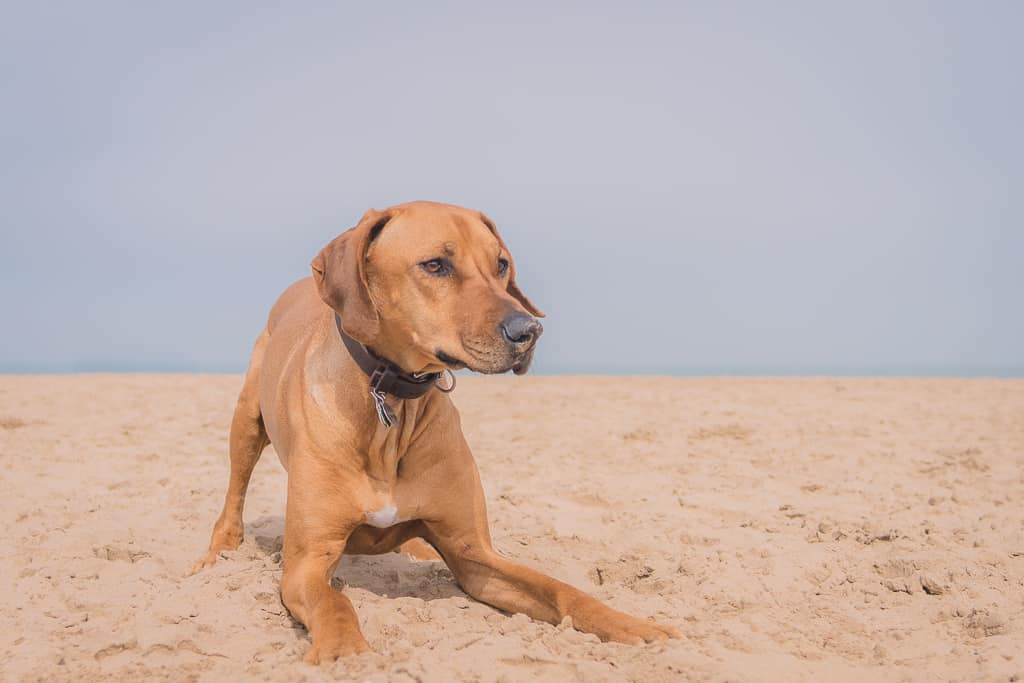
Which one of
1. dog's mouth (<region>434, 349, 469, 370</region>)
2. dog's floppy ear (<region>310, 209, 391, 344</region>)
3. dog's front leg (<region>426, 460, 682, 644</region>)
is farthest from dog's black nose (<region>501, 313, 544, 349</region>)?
dog's front leg (<region>426, 460, 682, 644</region>)

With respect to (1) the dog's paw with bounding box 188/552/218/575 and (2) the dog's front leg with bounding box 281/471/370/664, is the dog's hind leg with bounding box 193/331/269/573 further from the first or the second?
(2) the dog's front leg with bounding box 281/471/370/664

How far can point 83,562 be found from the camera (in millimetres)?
4406

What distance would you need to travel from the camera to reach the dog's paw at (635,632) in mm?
3215

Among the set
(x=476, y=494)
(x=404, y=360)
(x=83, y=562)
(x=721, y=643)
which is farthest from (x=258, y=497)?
(x=721, y=643)

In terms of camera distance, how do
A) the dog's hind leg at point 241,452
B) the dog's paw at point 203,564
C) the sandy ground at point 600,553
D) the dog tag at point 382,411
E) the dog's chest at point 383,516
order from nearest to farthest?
the sandy ground at point 600,553
the dog tag at point 382,411
the dog's chest at point 383,516
the dog's paw at point 203,564
the dog's hind leg at point 241,452

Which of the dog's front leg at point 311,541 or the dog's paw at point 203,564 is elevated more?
the dog's front leg at point 311,541

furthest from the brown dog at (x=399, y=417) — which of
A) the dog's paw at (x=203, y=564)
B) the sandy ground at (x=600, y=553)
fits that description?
the dog's paw at (x=203, y=564)

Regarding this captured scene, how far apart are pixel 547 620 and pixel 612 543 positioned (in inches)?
63.0

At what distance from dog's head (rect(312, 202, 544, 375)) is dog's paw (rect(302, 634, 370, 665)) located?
1002 millimetres

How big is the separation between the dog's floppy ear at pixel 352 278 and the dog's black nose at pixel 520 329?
0.51 m

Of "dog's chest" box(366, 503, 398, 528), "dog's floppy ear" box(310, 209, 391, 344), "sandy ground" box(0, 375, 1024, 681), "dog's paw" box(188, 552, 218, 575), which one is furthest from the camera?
"dog's paw" box(188, 552, 218, 575)

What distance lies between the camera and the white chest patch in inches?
141

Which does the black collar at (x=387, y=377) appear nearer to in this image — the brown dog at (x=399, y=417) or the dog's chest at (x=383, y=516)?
the brown dog at (x=399, y=417)

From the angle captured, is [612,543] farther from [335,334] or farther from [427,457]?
[335,334]
